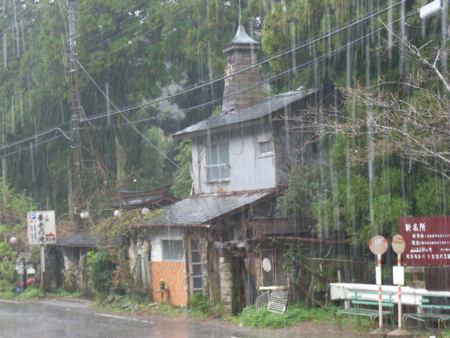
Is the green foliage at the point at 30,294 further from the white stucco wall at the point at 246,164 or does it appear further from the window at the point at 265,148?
the window at the point at 265,148

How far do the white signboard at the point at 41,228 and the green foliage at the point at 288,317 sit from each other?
13125 mm

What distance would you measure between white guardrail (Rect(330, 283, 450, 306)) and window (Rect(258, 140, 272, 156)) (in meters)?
6.03

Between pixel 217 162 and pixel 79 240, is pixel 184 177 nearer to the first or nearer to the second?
pixel 79 240

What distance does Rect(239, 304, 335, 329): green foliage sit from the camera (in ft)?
58.0

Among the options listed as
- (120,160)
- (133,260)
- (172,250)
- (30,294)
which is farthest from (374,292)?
(120,160)

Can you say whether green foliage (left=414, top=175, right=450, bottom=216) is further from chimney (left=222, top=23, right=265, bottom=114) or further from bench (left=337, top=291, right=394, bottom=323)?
chimney (left=222, top=23, right=265, bottom=114)

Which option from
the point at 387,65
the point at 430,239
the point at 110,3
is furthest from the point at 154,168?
the point at 430,239

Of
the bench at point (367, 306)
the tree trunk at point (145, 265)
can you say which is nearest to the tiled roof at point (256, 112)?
the tree trunk at point (145, 265)

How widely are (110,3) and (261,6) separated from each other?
10.3 m

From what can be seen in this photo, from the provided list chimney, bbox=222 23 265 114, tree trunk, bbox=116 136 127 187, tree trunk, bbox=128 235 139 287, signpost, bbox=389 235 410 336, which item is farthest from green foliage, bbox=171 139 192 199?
signpost, bbox=389 235 410 336

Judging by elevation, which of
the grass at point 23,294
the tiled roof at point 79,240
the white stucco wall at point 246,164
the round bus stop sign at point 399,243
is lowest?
the grass at point 23,294

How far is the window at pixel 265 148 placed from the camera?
22.7m

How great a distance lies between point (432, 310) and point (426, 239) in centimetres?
180

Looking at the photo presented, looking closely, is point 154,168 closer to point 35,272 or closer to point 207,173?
point 35,272
